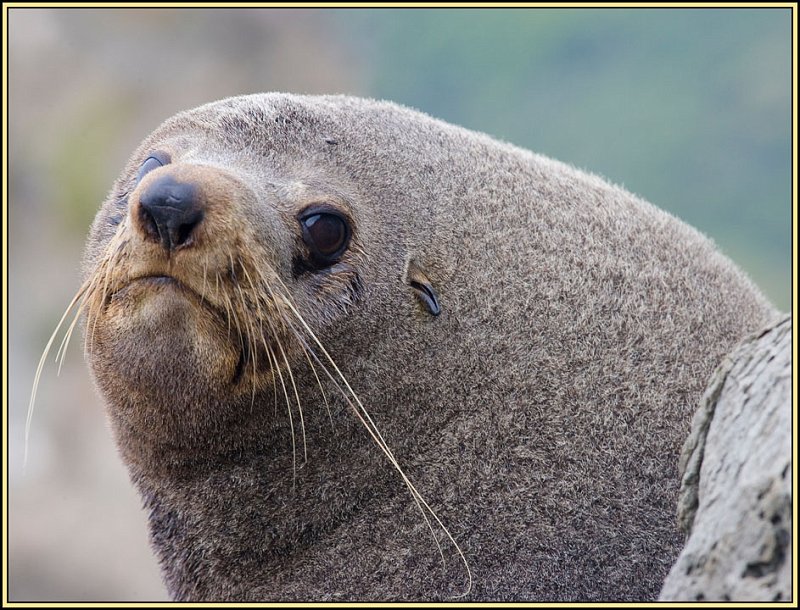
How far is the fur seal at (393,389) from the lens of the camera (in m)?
3.67

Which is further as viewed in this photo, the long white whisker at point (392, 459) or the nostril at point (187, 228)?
the long white whisker at point (392, 459)

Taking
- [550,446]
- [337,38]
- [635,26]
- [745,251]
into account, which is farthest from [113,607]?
[337,38]

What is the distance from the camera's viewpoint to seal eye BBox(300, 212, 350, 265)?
12.0ft

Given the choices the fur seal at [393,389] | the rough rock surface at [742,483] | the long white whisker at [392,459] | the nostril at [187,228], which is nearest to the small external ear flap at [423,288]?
the fur seal at [393,389]

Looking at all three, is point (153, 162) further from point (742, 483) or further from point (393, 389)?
point (742, 483)

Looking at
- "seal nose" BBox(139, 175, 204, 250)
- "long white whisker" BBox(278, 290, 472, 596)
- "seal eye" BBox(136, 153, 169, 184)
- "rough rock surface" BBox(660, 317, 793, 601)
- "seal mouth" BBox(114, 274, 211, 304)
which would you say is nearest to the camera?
"rough rock surface" BBox(660, 317, 793, 601)

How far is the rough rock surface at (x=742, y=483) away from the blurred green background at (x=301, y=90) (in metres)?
10.9

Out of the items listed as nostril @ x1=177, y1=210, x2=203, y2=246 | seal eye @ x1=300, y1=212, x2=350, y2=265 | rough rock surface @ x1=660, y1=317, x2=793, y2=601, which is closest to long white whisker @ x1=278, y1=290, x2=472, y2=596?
seal eye @ x1=300, y1=212, x2=350, y2=265

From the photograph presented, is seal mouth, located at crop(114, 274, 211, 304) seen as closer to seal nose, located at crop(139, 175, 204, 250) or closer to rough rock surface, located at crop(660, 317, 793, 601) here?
seal nose, located at crop(139, 175, 204, 250)

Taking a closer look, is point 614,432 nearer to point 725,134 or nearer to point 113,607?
point 113,607

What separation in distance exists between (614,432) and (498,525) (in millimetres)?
628

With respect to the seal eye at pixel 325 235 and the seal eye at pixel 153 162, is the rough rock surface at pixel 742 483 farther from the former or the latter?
the seal eye at pixel 153 162

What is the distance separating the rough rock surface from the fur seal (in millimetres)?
803

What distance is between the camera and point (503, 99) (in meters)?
19.5
